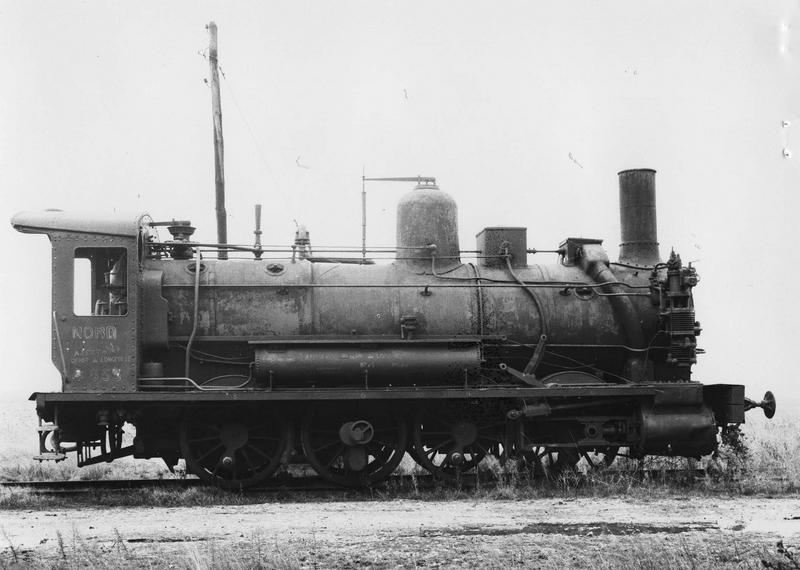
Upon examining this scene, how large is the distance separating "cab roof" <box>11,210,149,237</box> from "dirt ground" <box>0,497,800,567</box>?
3.37 metres

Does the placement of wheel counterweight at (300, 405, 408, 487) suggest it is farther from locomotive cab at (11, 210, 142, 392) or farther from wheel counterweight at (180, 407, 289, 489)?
locomotive cab at (11, 210, 142, 392)

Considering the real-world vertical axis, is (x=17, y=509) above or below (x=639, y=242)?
below

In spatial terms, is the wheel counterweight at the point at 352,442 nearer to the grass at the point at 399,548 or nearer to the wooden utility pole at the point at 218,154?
the grass at the point at 399,548

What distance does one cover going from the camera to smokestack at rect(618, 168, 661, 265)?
519 inches

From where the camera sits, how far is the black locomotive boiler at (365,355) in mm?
11141

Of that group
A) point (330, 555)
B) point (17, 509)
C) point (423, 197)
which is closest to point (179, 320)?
point (17, 509)

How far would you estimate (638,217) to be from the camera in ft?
43.4

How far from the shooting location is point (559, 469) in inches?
490

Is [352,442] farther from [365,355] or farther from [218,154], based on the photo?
[218,154]

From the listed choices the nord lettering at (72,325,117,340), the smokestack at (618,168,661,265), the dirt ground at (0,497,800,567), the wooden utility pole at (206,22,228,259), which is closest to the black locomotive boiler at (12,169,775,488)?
the nord lettering at (72,325,117,340)

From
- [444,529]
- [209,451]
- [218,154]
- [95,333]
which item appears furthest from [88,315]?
[218,154]

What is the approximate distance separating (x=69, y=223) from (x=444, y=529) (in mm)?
6048

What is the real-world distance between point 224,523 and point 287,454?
2.46m

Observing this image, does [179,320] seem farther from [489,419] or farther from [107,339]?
[489,419]
